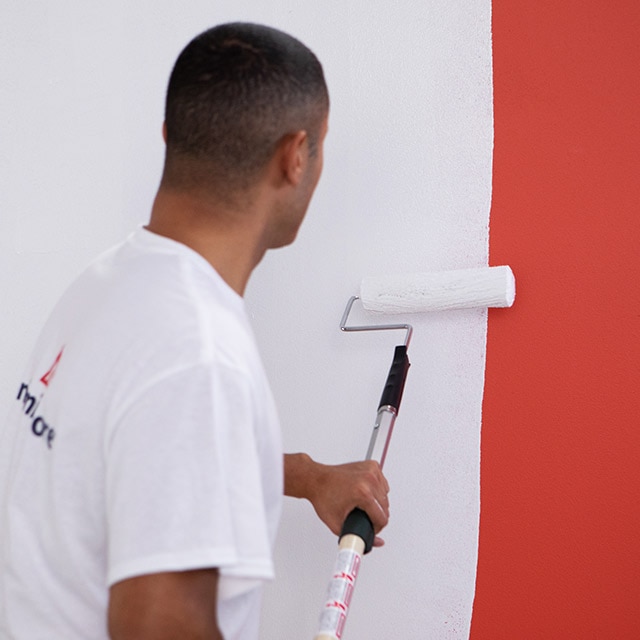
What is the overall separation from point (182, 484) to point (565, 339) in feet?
2.27

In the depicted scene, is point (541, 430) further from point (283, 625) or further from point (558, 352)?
point (283, 625)

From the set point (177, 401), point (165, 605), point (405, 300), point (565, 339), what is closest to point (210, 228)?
point (177, 401)

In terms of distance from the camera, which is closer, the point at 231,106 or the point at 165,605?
the point at 165,605

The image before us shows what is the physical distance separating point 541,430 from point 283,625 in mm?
496

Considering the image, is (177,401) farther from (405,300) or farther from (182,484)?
(405,300)

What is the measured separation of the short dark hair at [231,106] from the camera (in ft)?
2.73

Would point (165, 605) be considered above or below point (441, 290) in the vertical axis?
below

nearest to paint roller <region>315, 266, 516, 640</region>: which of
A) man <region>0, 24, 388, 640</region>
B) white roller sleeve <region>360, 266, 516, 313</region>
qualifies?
white roller sleeve <region>360, 266, 516, 313</region>

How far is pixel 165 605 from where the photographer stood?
0.67 meters

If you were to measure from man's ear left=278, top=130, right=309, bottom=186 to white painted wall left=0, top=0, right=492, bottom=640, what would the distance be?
445 mm

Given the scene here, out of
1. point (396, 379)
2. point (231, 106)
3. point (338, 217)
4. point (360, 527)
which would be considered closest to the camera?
point (231, 106)

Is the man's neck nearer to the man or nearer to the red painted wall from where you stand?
the man

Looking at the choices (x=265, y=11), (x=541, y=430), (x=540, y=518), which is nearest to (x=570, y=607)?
(x=540, y=518)

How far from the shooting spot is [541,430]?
1.20m
